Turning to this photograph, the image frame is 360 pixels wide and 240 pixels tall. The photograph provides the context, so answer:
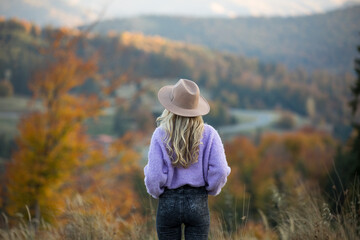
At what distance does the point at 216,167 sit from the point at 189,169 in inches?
6.9

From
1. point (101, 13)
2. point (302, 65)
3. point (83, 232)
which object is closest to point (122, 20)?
point (302, 65)

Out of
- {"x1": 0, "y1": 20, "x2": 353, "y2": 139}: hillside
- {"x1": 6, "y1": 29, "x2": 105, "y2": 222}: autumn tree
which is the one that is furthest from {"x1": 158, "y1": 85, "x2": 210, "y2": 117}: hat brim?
{"x1": 0, "y1": 20, "x2": 353, "y2": 139}: hillside

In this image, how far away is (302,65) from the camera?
284ft

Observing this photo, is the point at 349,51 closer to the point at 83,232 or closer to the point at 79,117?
the point at 79,117

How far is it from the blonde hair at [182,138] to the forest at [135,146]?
67 cm

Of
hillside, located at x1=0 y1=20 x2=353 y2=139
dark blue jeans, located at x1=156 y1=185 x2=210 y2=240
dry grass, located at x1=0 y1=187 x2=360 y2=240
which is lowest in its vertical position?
hillside, located at x1=0 y1=20 x2=353 y2=139

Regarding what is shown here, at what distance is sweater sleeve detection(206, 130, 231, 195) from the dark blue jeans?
4.2 inches

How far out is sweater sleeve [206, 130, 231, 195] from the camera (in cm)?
215

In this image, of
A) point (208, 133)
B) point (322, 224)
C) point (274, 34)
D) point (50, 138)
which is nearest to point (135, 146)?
point (50, 138)

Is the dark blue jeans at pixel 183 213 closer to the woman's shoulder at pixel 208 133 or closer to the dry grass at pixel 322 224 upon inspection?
the woman's shoulder at pixel 208 133

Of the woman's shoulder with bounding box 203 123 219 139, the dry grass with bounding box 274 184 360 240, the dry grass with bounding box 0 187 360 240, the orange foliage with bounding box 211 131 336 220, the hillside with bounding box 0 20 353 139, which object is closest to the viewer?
the woman's shoulder with bounding box 203 123 219 139

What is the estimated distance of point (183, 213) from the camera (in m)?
2.11

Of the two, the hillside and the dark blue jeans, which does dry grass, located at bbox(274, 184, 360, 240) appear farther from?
the hillside

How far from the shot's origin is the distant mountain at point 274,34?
75.8 metres
